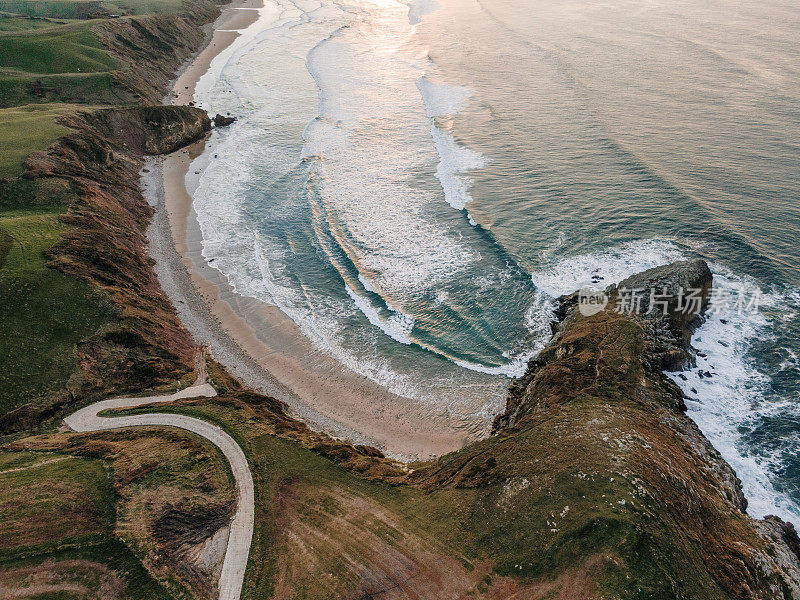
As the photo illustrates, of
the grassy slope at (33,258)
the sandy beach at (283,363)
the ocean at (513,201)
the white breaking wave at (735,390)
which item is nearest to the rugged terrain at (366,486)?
the grassy slope at (33,258)

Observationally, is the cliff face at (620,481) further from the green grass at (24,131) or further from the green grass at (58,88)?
the green grass at (58,88)

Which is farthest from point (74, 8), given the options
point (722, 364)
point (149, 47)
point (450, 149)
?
point (722, 364)

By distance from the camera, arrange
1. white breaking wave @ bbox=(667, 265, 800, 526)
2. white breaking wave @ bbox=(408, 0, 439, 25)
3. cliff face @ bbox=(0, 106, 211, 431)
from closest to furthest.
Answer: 1. white breaking wave @ bbox=(667, 265, 800, 526)
2. cliff face @ bbox=(0, 106, 211, 431)
3. white breaking wave @ bbox=(408, 0, 439, 25)

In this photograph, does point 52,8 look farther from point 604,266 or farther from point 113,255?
point 604,266

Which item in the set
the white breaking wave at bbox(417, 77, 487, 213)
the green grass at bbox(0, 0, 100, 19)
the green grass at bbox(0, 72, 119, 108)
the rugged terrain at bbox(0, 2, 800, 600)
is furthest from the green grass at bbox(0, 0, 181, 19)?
the rugged terrain at bbox(0, 2, 800, 600)

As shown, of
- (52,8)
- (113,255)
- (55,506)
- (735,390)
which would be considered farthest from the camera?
(52,8)

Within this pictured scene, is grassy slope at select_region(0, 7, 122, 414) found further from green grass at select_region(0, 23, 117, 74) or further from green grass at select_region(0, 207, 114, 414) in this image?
green grass at select_region(0, 23, 117, 74)

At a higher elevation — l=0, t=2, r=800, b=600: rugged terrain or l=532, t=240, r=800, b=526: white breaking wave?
l=0, t=2, r=800, b=600: rugged terrain

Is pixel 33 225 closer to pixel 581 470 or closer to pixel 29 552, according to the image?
pixel 29 552
